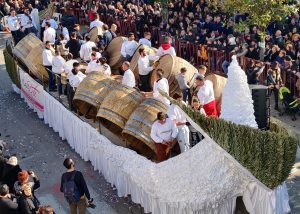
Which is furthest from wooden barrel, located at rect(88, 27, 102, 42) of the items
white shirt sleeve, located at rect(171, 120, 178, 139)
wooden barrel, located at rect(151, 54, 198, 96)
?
white shirt sleeve, located at rect(171, 120, 178, 139)

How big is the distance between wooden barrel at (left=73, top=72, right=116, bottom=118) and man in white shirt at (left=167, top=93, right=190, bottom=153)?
7.43 feet

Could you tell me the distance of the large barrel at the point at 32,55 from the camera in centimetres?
1600

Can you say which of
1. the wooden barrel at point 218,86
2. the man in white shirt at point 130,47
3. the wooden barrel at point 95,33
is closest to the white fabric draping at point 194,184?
the wooden barrel at point 218,86

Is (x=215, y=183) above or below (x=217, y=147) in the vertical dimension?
below

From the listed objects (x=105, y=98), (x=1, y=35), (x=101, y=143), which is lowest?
(x=1, y=35)

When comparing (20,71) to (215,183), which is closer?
(215,183)

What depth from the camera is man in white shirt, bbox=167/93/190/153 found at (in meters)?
10.9

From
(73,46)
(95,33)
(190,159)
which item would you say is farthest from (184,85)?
(95,33)

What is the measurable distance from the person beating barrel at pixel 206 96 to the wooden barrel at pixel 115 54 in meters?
4.78

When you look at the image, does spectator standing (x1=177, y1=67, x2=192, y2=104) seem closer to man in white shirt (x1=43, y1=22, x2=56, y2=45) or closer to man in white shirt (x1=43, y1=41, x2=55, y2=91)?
man in white shirt (x1=43, y1=41, x2=55, y2=91)

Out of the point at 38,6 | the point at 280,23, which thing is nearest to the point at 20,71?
the point at 280,23

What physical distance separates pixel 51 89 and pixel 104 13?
26.6 ft

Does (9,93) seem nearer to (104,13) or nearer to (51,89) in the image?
(51,89)

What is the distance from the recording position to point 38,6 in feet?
84.3
